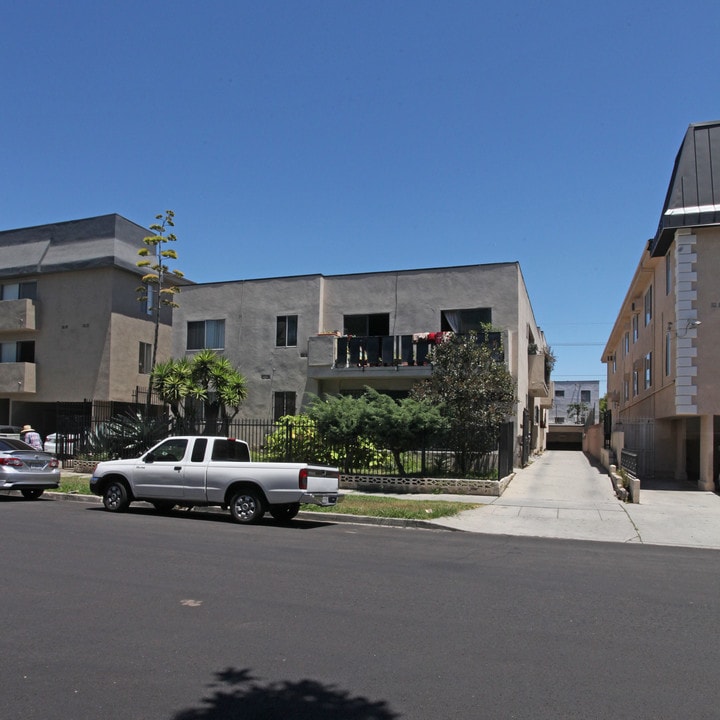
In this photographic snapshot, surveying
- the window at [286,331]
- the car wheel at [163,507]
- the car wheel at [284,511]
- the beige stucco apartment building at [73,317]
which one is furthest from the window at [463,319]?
the beige stucco apartment building at [73,317]

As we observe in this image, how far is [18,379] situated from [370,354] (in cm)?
1802

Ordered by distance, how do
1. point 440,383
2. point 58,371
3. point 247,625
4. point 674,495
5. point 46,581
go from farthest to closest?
point 58,371 → point 440,383 → point 674,495 → point 46,581 → point 247,625

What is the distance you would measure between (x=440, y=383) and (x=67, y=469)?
1294 centimetres

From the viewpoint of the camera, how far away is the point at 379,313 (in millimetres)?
27703

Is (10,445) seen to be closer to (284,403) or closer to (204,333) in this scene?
(284,403)

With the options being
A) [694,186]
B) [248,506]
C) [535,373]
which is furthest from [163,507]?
[535,373]

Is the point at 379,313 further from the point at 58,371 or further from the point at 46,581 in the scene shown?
the point at 46,581

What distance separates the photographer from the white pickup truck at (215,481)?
1277 cm

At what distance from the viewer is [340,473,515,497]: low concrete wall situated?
17734mm

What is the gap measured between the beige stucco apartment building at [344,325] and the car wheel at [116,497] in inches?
443

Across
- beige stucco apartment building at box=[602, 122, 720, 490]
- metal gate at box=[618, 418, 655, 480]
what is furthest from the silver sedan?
metal gate at box=[618, 418, 655, 480]

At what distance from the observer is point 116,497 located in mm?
14266

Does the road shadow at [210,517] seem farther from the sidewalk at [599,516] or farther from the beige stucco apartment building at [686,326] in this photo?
the beige stucco apartment building at [686,326]

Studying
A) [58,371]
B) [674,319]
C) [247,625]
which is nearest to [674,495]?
[674,319]
